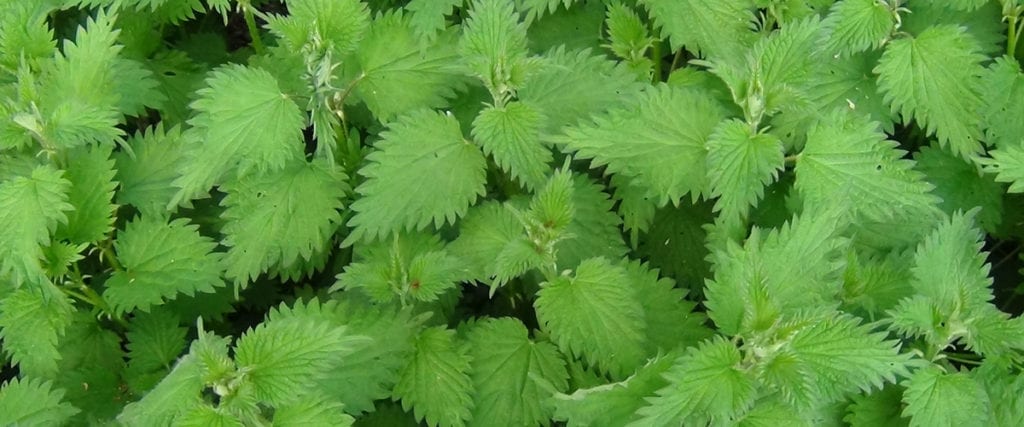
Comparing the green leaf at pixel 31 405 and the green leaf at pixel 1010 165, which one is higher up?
the green leaf at pixel 1010 165

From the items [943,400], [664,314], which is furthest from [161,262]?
[943,400]

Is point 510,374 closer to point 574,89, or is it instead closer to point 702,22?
point 574,89

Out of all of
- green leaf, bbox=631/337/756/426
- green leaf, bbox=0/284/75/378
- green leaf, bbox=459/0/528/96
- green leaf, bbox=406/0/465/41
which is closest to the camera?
green leaf, bbox=631/337/756/426

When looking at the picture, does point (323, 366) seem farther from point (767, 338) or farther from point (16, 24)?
point (16, 24)

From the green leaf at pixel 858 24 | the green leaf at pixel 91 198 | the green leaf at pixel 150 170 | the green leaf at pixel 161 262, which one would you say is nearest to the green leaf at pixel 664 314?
the green leaf at pixel 858 24

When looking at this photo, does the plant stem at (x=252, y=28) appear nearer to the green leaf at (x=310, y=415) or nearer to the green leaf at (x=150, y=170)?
the green leaf at (x=150, y=170)

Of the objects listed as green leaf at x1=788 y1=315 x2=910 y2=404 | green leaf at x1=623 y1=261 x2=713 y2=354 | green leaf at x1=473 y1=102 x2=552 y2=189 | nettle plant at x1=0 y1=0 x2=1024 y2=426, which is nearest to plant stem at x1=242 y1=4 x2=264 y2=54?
nettle plant at x1=0 y1=0 x2=1024 y2=426

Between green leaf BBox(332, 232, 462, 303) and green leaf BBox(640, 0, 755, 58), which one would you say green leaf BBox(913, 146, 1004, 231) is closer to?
green leaf BBox(640, 0, 755, 58)
